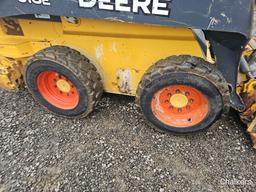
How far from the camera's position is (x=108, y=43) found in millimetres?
2607

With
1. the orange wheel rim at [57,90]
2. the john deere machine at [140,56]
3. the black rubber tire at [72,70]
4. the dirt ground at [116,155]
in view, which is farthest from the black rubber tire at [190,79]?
the orange wheel rim at [57,90]

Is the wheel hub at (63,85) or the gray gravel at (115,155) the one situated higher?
the wheel hub at (63,85)

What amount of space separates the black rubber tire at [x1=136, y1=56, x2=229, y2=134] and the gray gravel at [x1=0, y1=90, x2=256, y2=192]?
318 mm

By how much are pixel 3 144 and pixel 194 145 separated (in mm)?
1595

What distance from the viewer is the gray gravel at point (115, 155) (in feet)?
8.30

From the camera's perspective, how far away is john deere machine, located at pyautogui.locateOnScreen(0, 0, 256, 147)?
211 centimetres

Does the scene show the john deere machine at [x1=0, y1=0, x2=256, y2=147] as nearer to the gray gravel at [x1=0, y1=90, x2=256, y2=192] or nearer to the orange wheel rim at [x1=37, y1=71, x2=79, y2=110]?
the orange wheel rim at [x1=37, y1=71, x2=79, y2=110]

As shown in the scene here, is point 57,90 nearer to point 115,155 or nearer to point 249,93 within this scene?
point 115,155

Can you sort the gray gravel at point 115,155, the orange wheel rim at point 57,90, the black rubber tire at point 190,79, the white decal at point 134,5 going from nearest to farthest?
the white decal at point 134,5, the black rubber tire at point 190,79, the gray gravel at point 115,155, the orange wheel rim at point 57,90

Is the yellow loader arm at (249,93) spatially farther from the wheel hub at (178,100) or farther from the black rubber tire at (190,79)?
the wheel hub at (178,100)

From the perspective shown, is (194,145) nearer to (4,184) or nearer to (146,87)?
(146,87)

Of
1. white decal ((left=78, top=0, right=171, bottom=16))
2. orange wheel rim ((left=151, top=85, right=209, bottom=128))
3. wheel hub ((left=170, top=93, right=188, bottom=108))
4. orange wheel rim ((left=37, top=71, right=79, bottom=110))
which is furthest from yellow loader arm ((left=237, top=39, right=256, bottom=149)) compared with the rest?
orange wheel rim ((left=37, top=71, right=79, bottom=110))

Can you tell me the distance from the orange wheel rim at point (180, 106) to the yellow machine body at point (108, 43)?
25cm

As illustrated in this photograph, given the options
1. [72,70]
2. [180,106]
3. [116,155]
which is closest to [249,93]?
[180,106]
